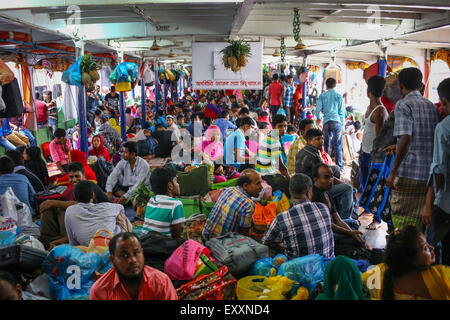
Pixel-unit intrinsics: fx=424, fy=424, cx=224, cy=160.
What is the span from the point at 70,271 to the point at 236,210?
58.9 inches

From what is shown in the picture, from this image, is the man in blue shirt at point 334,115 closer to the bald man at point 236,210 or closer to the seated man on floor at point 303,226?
the bald man at point 236,210

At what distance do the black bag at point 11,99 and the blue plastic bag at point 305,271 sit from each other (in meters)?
3.90

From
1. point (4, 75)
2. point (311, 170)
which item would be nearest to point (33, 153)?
point (4, 75)

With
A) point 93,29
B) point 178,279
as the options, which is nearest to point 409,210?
point 178,279

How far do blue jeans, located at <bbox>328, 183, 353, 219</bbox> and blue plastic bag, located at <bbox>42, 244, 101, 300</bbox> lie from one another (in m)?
2.75

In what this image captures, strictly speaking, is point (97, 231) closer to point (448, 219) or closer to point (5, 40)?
point (448, 219)

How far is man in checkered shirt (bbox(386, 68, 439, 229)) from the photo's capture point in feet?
11.3

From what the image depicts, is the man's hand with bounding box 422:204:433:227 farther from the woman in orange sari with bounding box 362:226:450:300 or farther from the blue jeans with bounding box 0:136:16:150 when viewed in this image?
the blue jeans with bounding box 0:136:16:150

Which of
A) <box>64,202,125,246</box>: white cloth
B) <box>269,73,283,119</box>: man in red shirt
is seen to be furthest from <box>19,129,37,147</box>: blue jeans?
<box>64,202,125,246</box>: white cloth

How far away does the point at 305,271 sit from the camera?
3164mm

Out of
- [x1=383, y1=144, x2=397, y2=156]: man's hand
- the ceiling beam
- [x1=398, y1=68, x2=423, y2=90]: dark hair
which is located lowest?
[x1=383, y1=144, x2=397, y2=156]: man's hand

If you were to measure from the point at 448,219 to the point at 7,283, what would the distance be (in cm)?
289

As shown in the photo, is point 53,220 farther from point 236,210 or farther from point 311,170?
point 311,170
